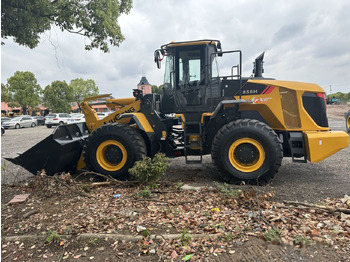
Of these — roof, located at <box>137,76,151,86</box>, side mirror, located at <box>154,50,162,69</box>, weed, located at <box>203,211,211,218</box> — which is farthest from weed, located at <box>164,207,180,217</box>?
side mirror, located at <box>154,50,162,69</box>

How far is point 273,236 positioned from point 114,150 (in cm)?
355

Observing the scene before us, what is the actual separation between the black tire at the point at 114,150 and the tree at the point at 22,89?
42792 mm

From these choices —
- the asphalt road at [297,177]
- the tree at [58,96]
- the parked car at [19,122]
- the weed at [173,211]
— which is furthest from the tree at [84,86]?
the weed at [173,211]

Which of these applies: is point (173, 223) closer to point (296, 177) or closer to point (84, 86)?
point (296, 177)

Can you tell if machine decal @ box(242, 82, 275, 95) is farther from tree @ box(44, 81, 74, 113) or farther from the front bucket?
tree @ box(44, 81, 74, 113)

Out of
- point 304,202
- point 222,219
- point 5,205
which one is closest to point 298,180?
point 304,202

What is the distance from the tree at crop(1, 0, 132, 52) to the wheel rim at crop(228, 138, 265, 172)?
12.0ft

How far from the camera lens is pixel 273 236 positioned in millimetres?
2768

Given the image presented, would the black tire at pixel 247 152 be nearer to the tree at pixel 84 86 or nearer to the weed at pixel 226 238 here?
the weed at pixel 226 238

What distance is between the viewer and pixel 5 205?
399 cm

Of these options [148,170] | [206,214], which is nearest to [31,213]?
[148,170]

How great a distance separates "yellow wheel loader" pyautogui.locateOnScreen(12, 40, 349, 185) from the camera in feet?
15.6

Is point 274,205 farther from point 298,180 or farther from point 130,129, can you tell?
point 130,129

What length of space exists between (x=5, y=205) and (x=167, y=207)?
271cm
